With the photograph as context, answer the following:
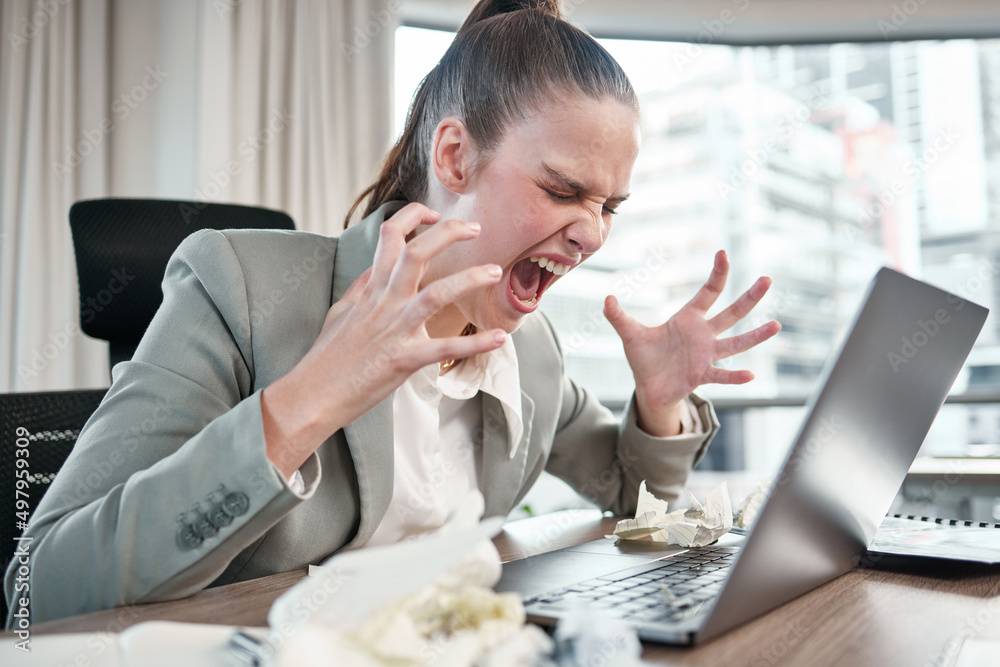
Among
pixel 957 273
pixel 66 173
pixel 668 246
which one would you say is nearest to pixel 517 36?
pixel 66 173

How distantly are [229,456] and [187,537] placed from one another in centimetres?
8

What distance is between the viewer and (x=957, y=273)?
11.5 ft

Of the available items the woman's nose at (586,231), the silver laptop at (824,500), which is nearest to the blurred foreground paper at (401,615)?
the silver laptop at (824,500)

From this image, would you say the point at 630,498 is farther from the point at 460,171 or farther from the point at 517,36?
the point at 517,36

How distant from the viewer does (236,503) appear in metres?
0.66

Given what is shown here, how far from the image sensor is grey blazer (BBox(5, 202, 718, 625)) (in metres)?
0.67

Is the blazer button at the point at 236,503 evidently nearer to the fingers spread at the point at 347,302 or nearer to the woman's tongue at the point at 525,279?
the fingers spread at the point at 347,302

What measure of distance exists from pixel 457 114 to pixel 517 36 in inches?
5.7

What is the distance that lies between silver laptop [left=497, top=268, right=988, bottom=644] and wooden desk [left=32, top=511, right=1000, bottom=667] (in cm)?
2

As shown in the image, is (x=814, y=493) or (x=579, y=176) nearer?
(x=814, y=493)

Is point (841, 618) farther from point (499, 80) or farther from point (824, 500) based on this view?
point (499, 80)

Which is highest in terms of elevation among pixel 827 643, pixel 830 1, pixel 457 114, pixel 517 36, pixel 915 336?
pixel 830 1

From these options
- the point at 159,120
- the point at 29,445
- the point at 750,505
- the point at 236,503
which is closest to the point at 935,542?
the point at 750,505

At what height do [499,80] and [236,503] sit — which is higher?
[499,80]
